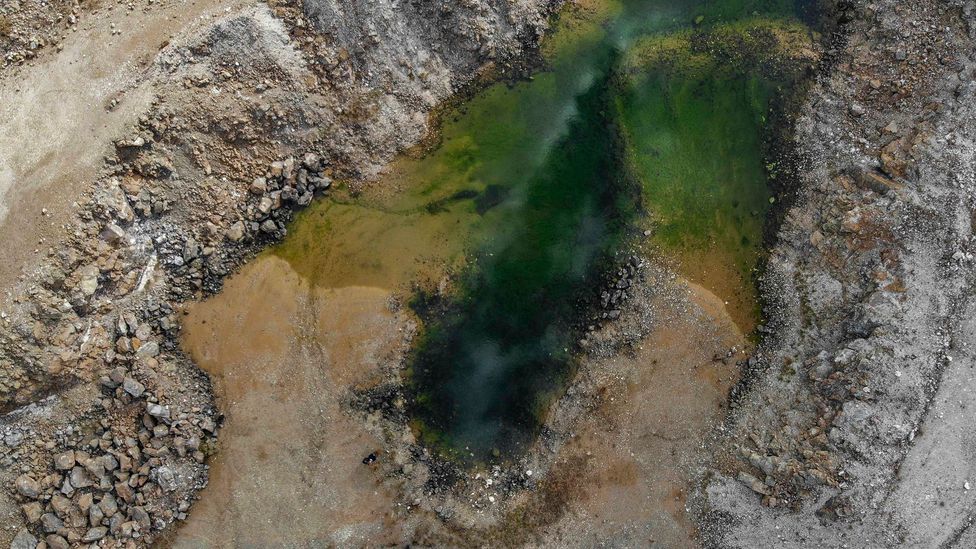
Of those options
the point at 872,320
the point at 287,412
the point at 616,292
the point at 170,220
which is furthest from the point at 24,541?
the point at 872,320

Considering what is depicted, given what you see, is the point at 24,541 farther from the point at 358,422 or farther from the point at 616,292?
the point at 616,292

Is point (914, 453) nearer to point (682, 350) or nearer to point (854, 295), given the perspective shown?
point (854, 295)

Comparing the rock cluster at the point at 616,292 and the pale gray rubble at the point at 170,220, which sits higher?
the pale gray rubble at the point at 170,220

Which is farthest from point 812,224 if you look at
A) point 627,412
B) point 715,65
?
point 627,412

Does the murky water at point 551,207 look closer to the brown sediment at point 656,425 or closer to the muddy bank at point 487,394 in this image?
the muddy bank at point 487,394

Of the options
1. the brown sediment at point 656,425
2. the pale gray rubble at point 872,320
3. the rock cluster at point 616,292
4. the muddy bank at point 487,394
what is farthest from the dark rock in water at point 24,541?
the pale gray rubble at point 872,320

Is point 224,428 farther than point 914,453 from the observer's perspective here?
Yes
